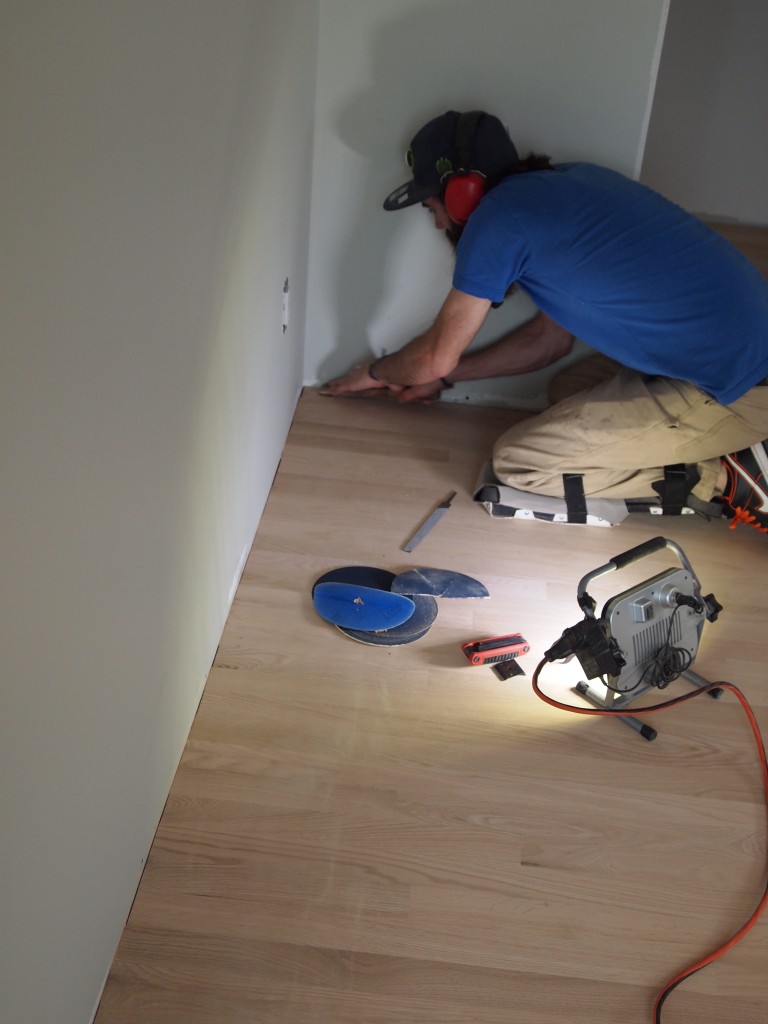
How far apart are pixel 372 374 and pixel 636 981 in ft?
6.26

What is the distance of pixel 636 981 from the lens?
4.62 feet

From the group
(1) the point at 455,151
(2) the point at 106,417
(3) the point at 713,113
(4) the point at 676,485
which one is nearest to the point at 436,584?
(4) the point at 676,485

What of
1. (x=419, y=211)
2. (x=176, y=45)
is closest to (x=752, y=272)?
(x=419, y=211)

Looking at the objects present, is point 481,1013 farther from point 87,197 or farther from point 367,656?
point 87,197

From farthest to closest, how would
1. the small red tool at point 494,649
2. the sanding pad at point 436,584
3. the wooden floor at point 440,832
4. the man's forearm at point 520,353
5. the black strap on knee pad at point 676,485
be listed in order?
1. the man's forearm at point 520,353
2. the black strap on knee pad at point 676,485
3. the sanding pad at point 436,584
4. the small red tool at point 494,649
5. the wooden floor at point 440,832

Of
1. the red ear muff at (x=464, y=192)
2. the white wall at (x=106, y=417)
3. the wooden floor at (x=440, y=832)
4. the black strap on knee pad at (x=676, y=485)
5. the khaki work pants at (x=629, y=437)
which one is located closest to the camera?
the white wall at (x=106, y=417)

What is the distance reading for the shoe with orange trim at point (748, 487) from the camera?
236cm

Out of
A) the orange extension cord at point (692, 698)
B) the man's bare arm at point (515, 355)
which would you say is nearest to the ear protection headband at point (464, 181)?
the man's bare arm at point (515, 355)

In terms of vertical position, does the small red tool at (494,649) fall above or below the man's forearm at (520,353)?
below

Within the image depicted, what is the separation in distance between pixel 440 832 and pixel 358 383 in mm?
A: 1633

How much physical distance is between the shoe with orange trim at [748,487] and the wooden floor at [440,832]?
21 centimetres

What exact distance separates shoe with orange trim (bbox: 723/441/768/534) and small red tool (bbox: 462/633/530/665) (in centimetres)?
84

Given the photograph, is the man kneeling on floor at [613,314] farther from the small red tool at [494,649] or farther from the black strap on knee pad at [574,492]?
the small red tool at [494,649]

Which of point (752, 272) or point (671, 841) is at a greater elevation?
point (752, 272)
